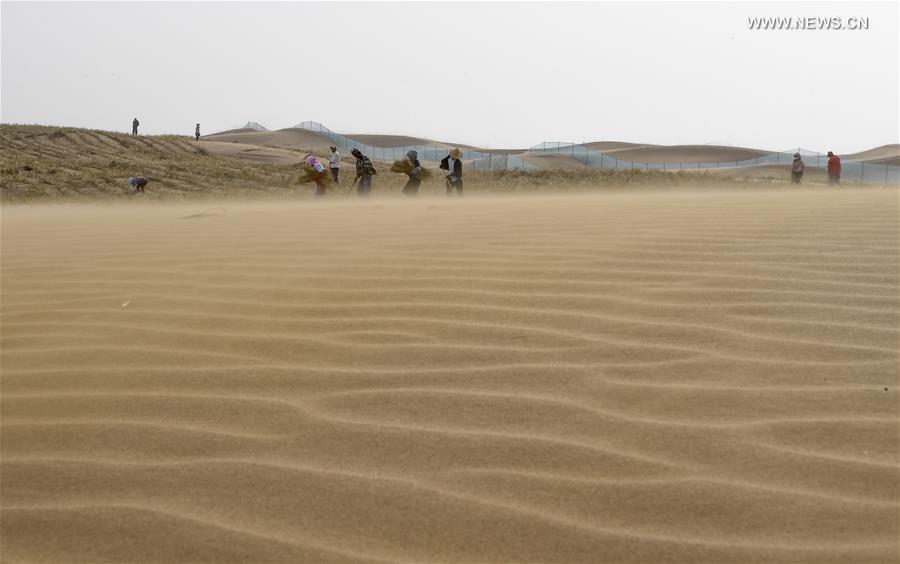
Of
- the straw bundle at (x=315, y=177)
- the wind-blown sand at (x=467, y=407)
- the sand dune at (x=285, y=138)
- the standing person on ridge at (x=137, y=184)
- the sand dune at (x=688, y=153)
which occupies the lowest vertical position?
the wind-blown sand at (x=467, y=407)

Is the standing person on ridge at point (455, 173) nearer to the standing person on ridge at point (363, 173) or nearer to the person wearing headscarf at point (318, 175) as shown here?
the standing person on ridge at point (363, 173)

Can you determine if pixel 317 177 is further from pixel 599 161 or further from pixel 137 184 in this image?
pixel 599 161

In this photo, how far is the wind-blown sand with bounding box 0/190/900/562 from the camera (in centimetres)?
231

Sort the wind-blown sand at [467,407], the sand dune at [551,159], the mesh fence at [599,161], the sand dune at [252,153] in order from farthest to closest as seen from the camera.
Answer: the sand dune at [551,159]
the sand dune at [252,153]
the mesh fence at [599,161]
the wind-blown sand at [467,407]

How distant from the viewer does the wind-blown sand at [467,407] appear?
2.31 m

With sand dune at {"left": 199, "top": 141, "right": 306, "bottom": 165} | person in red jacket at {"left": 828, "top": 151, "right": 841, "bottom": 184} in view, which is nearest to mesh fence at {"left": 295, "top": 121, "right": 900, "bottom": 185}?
sand dune at {"left": 199, "top": 141, "right": 306, "bottom": 165}

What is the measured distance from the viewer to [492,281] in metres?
4.49

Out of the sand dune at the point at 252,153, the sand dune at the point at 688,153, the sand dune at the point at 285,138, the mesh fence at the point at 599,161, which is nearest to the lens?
the mesh fence at the point at 599,161

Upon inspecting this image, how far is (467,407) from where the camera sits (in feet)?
9.70

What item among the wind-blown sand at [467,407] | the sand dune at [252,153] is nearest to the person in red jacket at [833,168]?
the wind-blown sand at [467,407]

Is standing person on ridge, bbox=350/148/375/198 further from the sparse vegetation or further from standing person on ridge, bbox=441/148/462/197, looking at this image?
the sparse vegetation

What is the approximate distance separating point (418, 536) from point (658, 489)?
61cm

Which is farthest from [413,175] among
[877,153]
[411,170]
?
[877,153]

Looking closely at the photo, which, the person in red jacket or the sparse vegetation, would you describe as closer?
the sparse vegetation
